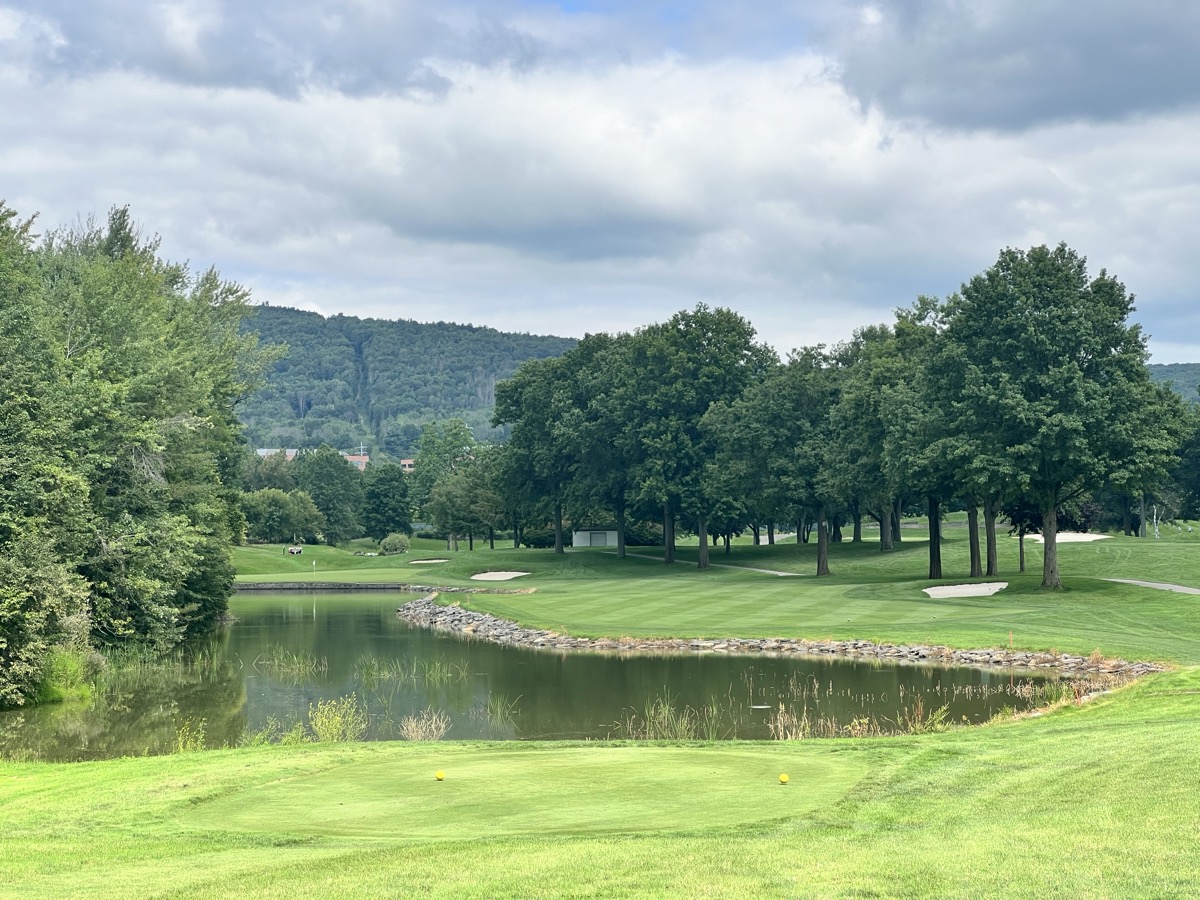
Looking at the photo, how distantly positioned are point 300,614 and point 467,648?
65.5 ft

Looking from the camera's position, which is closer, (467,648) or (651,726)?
(651,726)

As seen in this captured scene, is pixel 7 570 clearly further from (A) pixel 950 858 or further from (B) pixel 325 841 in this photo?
(A) pixel 950 858

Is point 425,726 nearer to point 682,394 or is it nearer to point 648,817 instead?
point 648,817

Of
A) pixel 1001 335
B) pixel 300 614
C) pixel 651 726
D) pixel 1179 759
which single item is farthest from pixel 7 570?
pixel 1001 335

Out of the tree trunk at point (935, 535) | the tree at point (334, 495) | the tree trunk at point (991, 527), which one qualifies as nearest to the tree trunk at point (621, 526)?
the tree trunk at point (935, 535)

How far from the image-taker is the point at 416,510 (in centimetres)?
14588

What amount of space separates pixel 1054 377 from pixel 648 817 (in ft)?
119

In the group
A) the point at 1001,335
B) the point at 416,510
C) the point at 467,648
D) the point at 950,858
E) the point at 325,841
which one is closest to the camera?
the point at 950,858

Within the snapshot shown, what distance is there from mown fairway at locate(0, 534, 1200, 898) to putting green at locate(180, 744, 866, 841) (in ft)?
0.16

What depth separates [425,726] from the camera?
23.1 m

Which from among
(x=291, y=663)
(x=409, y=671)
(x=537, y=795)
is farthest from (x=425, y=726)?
(x=291, y=663)

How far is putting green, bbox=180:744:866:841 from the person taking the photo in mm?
11438

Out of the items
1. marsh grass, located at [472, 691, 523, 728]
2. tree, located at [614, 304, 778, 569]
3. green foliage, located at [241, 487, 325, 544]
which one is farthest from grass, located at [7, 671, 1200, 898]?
green foliage, located at [241, 487, 325, 544]

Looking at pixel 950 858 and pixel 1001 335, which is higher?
pixel 1001 335
